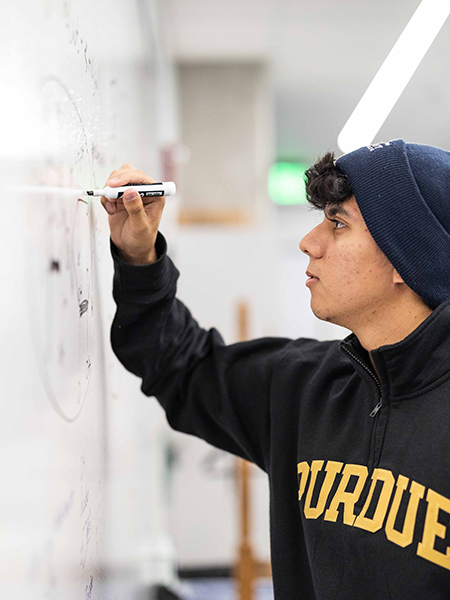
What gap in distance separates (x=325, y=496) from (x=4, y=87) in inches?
26.7

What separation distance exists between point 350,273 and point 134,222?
0.34 metres

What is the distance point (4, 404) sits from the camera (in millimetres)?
431

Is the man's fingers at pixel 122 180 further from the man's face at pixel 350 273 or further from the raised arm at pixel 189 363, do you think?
the man's face at pixel 350 273

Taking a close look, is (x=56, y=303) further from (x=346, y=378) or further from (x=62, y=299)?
(x=346, y=378)

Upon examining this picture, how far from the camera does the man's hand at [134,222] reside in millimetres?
835

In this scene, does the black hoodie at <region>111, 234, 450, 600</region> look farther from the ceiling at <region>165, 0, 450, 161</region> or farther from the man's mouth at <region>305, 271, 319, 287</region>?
the ceiling at <region>165, 0, 450, 161</region>

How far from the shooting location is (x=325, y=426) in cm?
90

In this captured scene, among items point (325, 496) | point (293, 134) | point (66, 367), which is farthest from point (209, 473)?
point (293, 134)

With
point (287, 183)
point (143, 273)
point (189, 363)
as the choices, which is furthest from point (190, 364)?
point (287, 183)

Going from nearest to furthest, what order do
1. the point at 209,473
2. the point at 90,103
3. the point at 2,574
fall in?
the point at 2,574
the point at 90,103
the point at 209,473

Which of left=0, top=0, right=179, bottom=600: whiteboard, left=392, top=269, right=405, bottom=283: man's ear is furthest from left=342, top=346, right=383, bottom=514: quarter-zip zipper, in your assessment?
left=0, top=0, right=179, bottom=600: whiteboard

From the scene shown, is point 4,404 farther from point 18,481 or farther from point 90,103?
point 90,103

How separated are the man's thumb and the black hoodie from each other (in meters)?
0.09

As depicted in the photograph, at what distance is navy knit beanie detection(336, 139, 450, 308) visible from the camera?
2.81 feet
